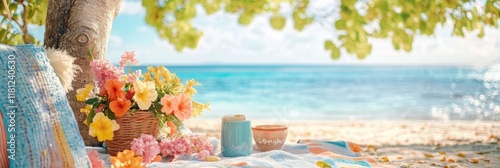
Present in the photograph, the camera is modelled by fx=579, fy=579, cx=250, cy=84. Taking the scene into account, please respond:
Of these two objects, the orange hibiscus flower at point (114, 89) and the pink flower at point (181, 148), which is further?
the pink flower at point (181, 148)

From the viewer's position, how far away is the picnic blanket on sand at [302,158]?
8.18 ft

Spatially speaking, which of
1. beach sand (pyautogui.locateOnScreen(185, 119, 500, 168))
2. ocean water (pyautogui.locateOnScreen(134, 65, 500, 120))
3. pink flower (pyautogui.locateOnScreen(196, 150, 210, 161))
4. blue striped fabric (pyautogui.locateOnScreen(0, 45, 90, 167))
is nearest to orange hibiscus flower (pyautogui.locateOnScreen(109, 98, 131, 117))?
pink flower (pyautogui.locateOnScreen(196, 150, 210, 161))

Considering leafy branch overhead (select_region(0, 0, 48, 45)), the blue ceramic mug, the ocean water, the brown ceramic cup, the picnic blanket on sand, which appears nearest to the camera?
the picnic blanket on sand

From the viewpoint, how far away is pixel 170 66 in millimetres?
45469

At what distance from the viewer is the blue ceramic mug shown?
275cm

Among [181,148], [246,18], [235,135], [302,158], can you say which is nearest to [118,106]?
[181,148]

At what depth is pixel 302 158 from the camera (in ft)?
9.16

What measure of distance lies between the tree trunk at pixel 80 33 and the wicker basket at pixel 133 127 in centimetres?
57

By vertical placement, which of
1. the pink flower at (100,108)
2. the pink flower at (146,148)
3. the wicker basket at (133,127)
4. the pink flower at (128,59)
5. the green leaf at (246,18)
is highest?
the green leaf at (246,18)

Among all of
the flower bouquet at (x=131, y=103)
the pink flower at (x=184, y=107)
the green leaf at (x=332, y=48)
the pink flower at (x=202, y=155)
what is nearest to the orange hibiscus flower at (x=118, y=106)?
the flower bouquet at (x=131, y=103)

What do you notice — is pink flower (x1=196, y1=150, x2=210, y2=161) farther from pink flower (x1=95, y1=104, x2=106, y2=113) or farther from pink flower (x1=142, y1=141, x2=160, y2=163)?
pink flower (x1=95, y1=104, x2=106, y2=113)

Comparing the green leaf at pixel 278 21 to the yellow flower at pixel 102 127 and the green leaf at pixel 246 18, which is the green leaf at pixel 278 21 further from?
the yellow flower at pixel 102 127

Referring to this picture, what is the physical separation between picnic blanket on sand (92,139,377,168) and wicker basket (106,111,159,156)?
126 mm

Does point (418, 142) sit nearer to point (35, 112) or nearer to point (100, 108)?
point (100, 108)
